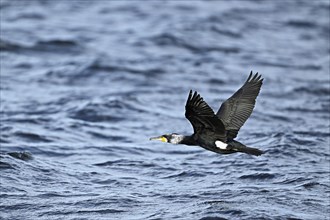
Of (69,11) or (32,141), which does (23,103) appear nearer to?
(32,141)

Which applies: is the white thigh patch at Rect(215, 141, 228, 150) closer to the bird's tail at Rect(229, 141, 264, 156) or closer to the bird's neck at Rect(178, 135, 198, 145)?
the bird's tail at Rect(229, 141, 264, 156)

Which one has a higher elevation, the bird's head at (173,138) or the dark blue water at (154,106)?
the bird's head at (173,138)

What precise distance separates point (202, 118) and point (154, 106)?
21.8ft

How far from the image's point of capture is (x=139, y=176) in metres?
12.0

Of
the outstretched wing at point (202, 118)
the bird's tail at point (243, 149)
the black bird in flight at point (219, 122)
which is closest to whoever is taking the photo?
the outstretched wing at point (202, 118)

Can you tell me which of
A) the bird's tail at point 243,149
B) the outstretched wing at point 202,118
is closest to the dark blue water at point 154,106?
the bird's tail at point 243,149

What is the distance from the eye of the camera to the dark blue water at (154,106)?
1070cm

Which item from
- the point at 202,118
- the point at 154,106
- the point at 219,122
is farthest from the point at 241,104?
the point at 154,106

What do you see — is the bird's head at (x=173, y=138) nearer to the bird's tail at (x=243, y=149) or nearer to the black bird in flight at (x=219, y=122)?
the black bird in flight at (x=219, y=122)

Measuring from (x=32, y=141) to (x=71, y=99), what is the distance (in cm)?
285

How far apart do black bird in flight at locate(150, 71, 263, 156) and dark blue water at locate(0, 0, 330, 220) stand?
775 millimetres

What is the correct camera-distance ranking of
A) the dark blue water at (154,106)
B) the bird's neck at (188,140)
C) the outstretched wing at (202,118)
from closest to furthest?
the outstretched wing at (202,118) → the bird's neck at (188,140) → the dark blue water at (154,106)

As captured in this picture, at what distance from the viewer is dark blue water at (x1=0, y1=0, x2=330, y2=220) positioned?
1070 centimetres

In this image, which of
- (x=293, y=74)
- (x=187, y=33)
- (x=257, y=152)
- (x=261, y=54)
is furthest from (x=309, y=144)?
(x=187, y=33)
